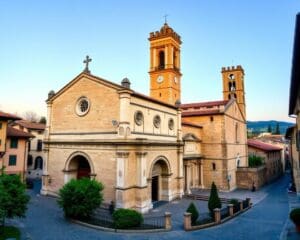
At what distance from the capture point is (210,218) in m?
19.2

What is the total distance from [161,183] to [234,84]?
3184cm

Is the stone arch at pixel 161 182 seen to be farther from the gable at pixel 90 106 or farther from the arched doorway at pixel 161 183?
the gable at pixel 90 106

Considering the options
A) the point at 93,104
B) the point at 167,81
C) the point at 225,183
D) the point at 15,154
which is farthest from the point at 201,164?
the point at 15,154


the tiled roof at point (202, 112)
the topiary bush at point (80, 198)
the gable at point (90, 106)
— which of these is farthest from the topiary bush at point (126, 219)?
the tiled roof at point (202, 112)

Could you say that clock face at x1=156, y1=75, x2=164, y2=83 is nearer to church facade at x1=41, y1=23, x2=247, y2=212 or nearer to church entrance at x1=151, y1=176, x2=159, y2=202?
→ church facade at x1=41, y1=23, x2=247, y2=212

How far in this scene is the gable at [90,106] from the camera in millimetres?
22078

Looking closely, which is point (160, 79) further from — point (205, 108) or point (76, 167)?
point (76, 167)

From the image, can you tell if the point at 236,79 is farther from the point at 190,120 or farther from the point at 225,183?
the point at 225,183

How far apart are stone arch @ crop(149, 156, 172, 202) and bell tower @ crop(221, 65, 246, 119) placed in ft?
94.6

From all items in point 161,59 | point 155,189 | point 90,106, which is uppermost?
point 161,59

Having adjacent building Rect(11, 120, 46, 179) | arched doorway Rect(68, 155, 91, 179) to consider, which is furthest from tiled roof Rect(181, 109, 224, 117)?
adjacent building Rect(11, 120, 46, 179)

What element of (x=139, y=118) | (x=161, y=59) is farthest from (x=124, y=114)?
(x=161, y=59)

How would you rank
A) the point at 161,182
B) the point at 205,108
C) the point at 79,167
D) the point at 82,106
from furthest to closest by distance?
the point at 205,108 → the point at 161,182 → the point at 79,167 → the point at 82,106

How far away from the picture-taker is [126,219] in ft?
53.5
